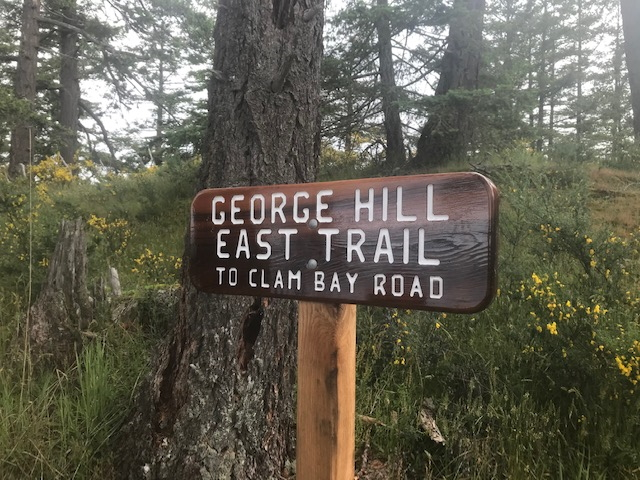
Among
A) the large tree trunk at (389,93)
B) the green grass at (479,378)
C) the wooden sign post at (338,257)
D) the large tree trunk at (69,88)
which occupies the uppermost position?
the large tree trunk at (69,88)

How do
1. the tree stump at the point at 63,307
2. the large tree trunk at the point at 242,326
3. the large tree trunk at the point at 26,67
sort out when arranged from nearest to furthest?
the large tree trunk at the point at 242,326 → the tree stump at the point at 63,307 → the large tree trunk at the point at 26,67

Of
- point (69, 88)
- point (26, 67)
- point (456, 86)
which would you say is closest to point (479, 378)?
point (456, 86)

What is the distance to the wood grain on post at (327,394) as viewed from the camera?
1.34m

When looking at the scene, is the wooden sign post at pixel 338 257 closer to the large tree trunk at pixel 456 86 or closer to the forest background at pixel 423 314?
the forest background at pixel 423 314

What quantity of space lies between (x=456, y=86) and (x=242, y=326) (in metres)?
7.28

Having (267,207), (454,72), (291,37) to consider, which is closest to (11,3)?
(454,72)

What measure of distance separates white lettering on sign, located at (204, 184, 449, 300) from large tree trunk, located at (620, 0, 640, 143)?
1059 centimetres

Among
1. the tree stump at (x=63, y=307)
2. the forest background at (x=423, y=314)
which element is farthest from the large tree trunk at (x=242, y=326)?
the tree stump at (x=63, y=307)

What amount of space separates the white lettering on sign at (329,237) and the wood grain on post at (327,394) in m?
0.11

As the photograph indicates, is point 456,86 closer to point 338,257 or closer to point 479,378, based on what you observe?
point 479,378

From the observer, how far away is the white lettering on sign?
1.17 metres

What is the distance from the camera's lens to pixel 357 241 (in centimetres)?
127

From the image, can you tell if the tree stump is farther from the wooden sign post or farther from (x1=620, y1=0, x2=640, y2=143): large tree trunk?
(x1=620, y1=0, x2=640, y2=143): large tree trunk

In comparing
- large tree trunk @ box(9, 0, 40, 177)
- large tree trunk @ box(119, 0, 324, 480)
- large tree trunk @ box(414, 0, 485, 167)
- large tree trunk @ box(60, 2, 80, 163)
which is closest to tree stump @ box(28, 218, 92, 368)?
large tree trunk @ box(119, 0, 324, 480)
